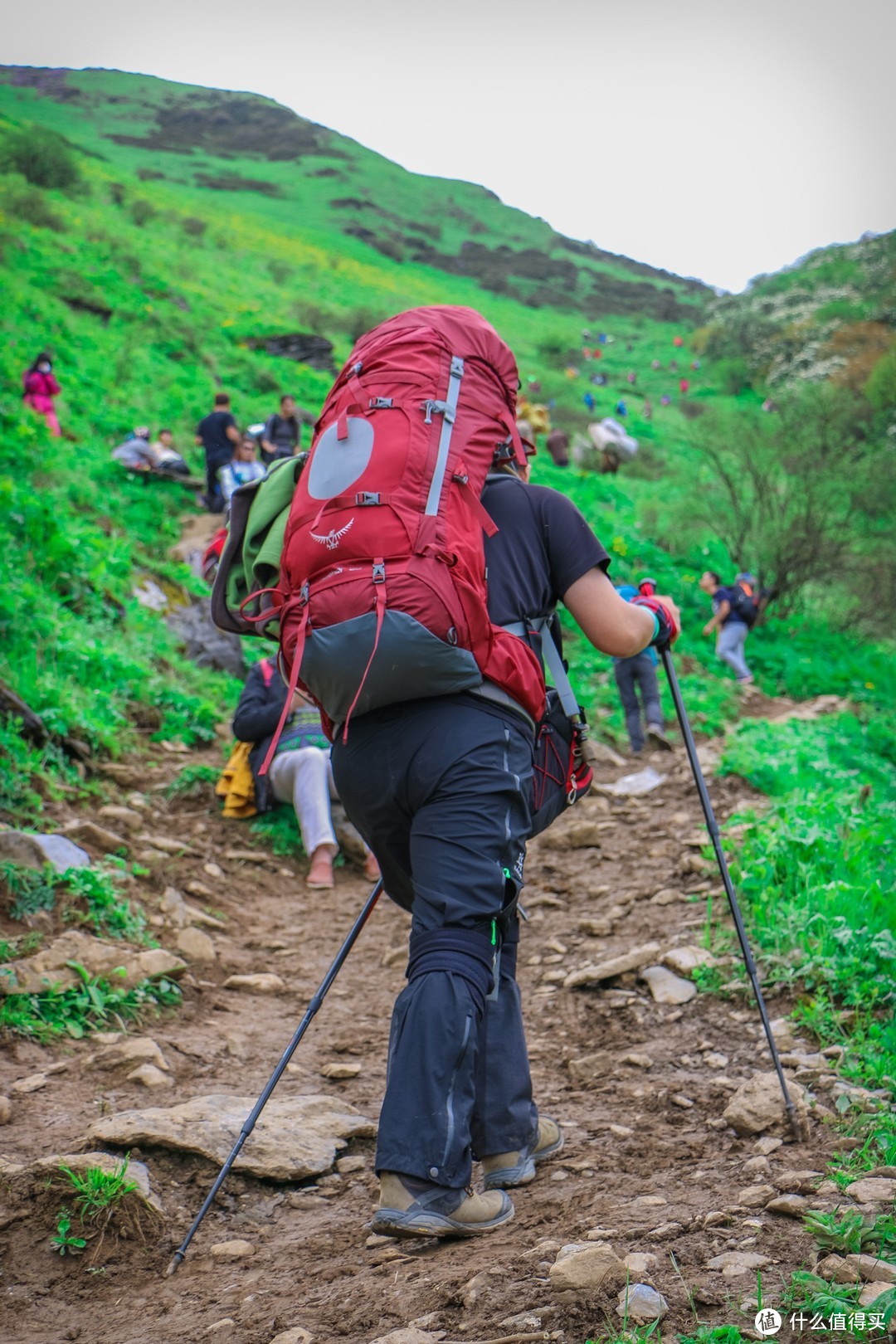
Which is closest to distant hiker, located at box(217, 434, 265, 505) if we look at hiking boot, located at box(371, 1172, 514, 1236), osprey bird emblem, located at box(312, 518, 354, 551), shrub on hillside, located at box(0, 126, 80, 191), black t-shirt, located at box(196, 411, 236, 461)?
black t-shirt, located at box(196, 411, 236, 461)

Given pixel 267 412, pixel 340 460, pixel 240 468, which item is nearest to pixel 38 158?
pixel 267 412

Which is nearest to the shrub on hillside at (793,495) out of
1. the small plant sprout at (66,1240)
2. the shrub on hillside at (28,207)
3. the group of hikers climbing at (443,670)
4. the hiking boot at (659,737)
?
the hiking boot at (659,737)

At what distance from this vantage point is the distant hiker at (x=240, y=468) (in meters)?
12.7

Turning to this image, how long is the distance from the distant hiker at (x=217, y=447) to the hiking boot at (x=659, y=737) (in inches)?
275

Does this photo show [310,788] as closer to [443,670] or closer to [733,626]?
[443,670]

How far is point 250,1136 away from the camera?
2816 millimetres

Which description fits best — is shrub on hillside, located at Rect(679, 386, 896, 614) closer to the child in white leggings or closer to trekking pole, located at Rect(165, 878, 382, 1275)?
the child in white leggings

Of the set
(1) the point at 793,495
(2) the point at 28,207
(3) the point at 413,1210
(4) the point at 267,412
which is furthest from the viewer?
(2) the point at 28,207

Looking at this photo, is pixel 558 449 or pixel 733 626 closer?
pixel 733 626

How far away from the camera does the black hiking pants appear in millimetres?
2066

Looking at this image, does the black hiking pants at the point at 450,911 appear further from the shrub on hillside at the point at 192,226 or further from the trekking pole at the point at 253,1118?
the shrub on hillside at the point at 192,226

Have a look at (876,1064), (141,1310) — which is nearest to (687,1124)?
(876,1064)

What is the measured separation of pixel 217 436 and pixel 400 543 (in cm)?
1201

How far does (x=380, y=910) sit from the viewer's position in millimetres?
5699
